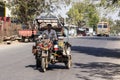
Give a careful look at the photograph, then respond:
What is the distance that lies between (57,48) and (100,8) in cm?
1472

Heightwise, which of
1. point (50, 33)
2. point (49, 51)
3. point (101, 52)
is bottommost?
point (101, 52)

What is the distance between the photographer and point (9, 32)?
51.9m

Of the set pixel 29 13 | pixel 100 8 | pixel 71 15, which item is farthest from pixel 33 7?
pixel 71 15

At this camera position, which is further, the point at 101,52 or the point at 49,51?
the point at 101,52

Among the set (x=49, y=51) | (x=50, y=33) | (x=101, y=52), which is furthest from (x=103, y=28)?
(x=49, y=51)

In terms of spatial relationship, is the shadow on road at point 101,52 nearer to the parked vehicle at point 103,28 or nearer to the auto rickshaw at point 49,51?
the auto rickshaw at point 49,51

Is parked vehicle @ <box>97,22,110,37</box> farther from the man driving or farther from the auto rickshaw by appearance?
the man driving

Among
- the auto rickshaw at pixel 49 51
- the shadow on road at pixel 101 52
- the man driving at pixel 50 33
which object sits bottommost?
the shadow on road at pixel 101 52

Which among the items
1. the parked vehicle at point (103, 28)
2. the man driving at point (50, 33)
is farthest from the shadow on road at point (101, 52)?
the parked vehicle at point (103, 28)

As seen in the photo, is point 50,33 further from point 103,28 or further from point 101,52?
point 103,28

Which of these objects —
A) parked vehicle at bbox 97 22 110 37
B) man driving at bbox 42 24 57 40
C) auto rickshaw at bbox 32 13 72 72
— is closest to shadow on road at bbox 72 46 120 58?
auto rickshaw at bbox 32 13 72 72

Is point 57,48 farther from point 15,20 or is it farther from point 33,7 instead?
point 15,20

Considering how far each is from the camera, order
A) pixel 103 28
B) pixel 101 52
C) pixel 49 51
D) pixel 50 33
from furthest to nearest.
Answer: pixel 103 28 < pixel 101 52 < pixel 50 33 < pixel 49 51

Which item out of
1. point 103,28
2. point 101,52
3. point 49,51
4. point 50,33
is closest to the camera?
point 49,51
